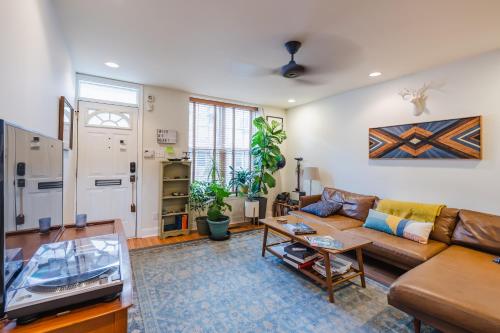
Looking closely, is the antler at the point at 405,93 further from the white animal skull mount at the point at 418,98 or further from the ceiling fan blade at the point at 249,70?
the ceiling fan blade at the point at 249,70

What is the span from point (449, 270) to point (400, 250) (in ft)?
1.69

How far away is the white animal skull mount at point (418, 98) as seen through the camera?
9.85 ft

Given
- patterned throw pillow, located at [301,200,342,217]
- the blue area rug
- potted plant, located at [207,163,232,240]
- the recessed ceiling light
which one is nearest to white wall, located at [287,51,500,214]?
patterned throw pillow, located at [301,200,342,217]

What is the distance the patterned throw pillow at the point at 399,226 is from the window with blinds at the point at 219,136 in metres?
2.68

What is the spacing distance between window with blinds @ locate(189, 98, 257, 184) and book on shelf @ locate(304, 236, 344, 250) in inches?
101

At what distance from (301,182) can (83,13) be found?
13.8ft

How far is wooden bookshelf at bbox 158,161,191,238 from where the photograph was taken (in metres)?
3.79

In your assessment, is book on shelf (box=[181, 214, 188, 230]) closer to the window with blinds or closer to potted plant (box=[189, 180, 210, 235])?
potted plant (box=[189, 180, 210, 235])

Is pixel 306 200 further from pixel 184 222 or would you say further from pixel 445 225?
pixel 184 222

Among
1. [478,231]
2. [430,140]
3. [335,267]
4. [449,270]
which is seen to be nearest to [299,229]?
[335,267]

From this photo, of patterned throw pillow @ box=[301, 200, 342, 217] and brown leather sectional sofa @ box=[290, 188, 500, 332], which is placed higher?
patterned throw pillow @ box=[301, 200, 342, 217]

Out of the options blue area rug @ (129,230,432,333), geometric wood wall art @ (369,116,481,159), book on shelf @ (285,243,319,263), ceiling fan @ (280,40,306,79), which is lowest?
blue area rug @ (129,230,432,333)

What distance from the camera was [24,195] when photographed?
0.98 meters

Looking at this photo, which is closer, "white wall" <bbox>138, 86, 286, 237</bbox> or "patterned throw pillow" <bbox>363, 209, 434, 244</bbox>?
"patterned throw pillow" <bbox>363, 209, 434, 244</bbox>
